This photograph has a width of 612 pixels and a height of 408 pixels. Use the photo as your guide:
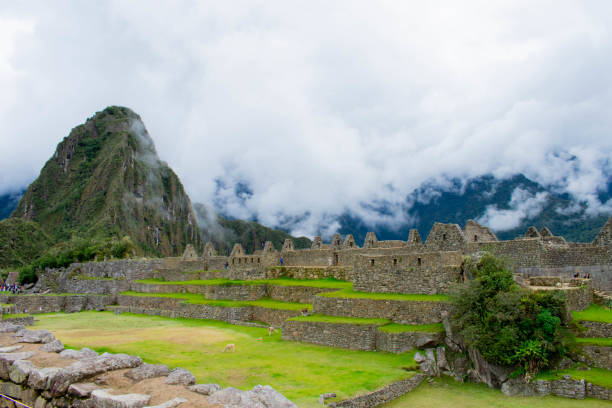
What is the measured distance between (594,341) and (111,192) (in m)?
149

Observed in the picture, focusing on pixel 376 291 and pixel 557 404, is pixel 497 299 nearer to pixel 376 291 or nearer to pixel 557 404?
pixel 557 404

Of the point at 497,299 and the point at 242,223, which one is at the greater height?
the point at 242,223

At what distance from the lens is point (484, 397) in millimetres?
11008

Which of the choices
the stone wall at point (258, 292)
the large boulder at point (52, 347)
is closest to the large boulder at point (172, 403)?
the large boulder at point (52, 347)

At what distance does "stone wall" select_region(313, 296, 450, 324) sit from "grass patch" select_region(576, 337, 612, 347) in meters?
3.68

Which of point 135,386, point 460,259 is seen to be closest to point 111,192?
point 460,259

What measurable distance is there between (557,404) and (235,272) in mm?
18922

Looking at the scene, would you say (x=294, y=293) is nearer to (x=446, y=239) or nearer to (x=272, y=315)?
(x=272, y=315)

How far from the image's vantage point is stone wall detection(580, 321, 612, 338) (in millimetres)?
11602

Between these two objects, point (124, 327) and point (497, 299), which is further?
point (124, 327)

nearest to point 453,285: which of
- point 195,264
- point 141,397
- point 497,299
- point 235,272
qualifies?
point 497,299

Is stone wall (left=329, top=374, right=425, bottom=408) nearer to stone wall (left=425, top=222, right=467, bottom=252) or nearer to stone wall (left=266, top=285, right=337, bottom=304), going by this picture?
stone wall (left=425, top=222, right=467, bottom=252)

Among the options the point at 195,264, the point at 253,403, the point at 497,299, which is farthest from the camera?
the point at 195,264

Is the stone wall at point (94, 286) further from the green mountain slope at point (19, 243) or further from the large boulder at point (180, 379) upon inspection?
the green mountain slope at point (19, 243)
